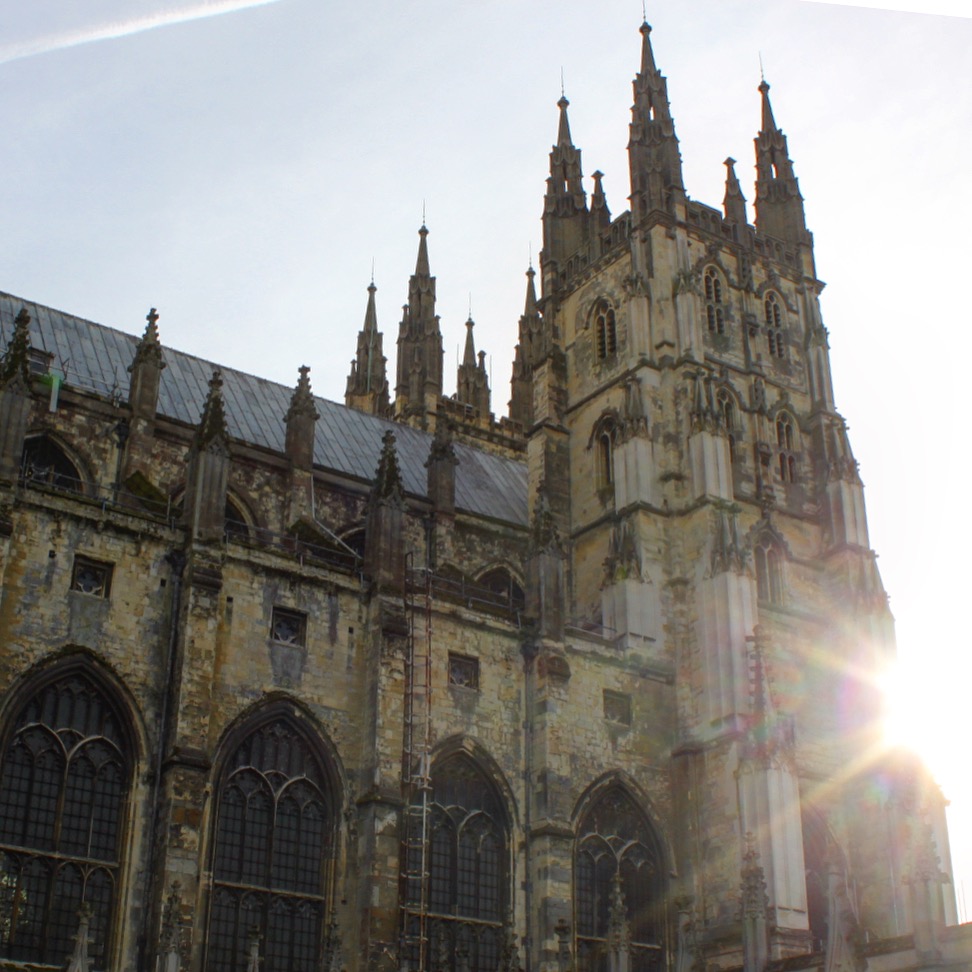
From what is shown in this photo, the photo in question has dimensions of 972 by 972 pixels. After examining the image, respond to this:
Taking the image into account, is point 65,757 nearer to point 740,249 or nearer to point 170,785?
point 170,785

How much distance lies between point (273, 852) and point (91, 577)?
24.3 ft

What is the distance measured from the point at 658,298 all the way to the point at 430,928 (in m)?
23.3

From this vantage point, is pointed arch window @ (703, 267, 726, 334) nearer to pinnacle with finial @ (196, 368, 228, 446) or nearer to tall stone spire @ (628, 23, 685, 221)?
tall stone spire @ (628, 23, 685, 221)

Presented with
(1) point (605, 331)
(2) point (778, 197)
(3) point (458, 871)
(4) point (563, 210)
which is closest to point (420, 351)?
(4) point (563, 210)

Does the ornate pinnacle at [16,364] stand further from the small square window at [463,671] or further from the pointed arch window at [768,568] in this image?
the pointed arch window at [768,568]

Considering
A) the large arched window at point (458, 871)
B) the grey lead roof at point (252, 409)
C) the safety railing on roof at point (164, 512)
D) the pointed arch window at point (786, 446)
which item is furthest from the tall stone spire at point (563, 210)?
the large arched window at point (458, 871)

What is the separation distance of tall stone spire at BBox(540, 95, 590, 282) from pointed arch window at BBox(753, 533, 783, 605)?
13746mm

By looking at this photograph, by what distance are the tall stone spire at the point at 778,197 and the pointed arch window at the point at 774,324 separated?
3.33m

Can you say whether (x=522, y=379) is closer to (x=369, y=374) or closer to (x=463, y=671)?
(x=369, y=374)

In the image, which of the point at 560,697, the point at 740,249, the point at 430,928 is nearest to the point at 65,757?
the point at 430,928

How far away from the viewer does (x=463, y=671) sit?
117 feet

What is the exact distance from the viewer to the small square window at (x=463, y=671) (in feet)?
116

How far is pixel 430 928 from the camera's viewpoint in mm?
32219

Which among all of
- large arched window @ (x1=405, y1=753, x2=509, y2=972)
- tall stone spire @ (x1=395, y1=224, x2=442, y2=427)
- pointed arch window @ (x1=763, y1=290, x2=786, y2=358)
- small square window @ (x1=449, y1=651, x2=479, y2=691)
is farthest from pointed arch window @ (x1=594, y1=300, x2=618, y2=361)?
large arched window @ (x1=405, y1=753, x2=509, y2=972)
